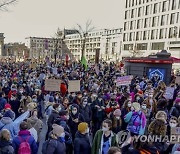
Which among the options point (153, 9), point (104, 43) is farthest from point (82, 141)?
point (104, 43)

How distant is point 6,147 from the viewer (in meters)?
4.83

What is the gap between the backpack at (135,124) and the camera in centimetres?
708

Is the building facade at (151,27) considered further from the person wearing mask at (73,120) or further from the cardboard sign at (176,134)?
the cardboard sign at (176,134)

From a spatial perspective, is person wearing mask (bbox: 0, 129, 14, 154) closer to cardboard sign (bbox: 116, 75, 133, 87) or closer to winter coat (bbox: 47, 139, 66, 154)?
winter coat (bbox: 47, 139, 66, 154)

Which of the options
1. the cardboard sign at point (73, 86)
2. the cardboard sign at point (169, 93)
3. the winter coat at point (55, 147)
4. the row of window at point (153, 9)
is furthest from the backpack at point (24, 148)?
the row of window at point (153, 9)

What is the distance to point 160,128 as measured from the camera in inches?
202

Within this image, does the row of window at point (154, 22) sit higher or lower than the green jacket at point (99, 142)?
higher

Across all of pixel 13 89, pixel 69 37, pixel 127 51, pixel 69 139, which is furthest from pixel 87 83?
pixel 69 37

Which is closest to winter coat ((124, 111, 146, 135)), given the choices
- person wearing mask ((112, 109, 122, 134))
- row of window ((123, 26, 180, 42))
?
person wearing mask ((112, 109, 122, 134))

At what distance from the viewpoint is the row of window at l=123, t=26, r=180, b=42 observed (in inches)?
2227

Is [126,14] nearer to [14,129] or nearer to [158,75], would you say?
[158,75]

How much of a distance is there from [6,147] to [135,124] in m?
3.40

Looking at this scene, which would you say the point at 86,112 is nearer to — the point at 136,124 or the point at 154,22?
the point at 136,124

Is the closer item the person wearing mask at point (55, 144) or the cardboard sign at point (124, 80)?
the person wearing mask at point (55, 144)
